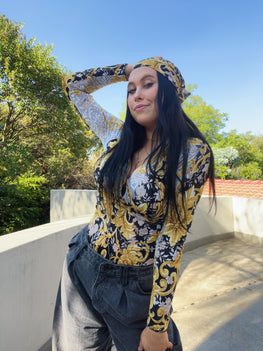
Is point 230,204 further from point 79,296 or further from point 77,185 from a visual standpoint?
point 77,185

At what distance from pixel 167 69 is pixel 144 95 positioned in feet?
0.44

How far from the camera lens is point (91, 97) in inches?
51.1

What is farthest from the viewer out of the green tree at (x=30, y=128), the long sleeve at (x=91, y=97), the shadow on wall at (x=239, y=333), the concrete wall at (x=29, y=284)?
the green tree at (x=30, y=128)

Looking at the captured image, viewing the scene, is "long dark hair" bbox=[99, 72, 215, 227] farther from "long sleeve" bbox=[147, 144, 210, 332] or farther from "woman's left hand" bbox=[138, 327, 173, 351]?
"woman's left hand" bbox=[138, 327, 173, 351]

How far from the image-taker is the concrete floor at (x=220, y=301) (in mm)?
2170

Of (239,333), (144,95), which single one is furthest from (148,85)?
(239,333)

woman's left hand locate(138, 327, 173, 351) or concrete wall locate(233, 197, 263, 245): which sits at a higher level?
woman's left hand locate(138, 327, 173, 351)

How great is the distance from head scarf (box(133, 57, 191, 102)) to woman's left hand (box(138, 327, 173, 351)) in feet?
2.78

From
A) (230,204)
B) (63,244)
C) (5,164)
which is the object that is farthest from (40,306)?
(5,164)

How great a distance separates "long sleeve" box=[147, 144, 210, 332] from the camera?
0.80 metres

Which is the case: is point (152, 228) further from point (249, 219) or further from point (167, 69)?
point (249, 219)

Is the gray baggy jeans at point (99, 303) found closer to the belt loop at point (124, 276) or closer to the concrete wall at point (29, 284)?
the belt loop at point (124, 276)

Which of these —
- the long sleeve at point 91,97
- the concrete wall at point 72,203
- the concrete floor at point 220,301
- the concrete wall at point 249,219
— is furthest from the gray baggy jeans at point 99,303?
the concrete wall at point 249,219

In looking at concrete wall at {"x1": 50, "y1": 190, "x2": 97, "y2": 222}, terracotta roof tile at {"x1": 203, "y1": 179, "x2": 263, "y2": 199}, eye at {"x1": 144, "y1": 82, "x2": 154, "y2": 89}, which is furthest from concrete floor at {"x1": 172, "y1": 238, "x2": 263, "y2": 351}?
terracotta roof tile at {"x1": 203, "y1": 179, "x2": 263, "y2": 199}
